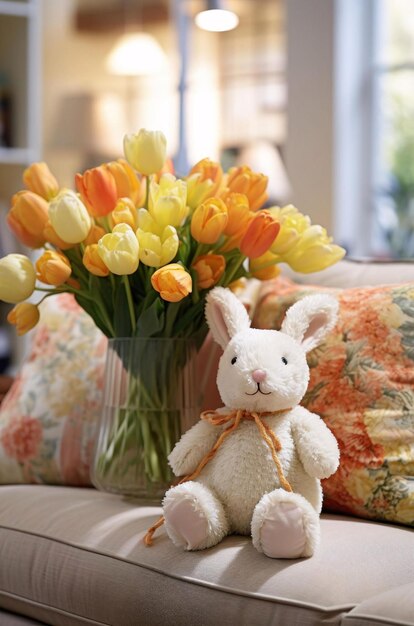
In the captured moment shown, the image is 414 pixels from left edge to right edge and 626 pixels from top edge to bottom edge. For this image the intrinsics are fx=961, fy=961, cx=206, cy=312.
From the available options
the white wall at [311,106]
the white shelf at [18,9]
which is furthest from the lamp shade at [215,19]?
the white shelf at [18,9]

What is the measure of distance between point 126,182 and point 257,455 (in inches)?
20.2

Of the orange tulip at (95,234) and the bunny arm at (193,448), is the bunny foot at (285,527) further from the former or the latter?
the orange tulip at (95,234)

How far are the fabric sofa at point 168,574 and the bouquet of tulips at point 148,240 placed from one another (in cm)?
15

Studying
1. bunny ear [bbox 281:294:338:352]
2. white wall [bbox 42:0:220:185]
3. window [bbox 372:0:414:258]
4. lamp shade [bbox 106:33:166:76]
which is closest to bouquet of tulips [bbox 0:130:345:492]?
bunny ear [bbox 281:294:338:352]

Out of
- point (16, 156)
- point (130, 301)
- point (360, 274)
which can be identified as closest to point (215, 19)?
point (16, 156)

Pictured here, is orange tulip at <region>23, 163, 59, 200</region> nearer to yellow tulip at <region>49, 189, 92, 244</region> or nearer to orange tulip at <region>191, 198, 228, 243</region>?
yellow tulip at <region>49, 189, 92, 244</region>

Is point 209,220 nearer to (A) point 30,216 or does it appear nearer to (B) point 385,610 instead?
(A) point 30,216

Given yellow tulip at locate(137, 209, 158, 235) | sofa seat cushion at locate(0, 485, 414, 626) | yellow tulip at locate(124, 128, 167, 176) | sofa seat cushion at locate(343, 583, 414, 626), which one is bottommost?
sofa seat cushion at locate(0, 485, 414, 626)

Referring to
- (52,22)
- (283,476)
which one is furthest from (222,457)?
(52,22)

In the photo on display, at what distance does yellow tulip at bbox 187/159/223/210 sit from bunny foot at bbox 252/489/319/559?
0.53m

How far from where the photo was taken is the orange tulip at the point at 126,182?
61.0 inches

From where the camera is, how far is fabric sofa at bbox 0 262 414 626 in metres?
1.14

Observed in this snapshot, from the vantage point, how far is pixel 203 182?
153 cm

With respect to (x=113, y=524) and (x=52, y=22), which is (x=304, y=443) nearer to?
(x=113, y=524)
